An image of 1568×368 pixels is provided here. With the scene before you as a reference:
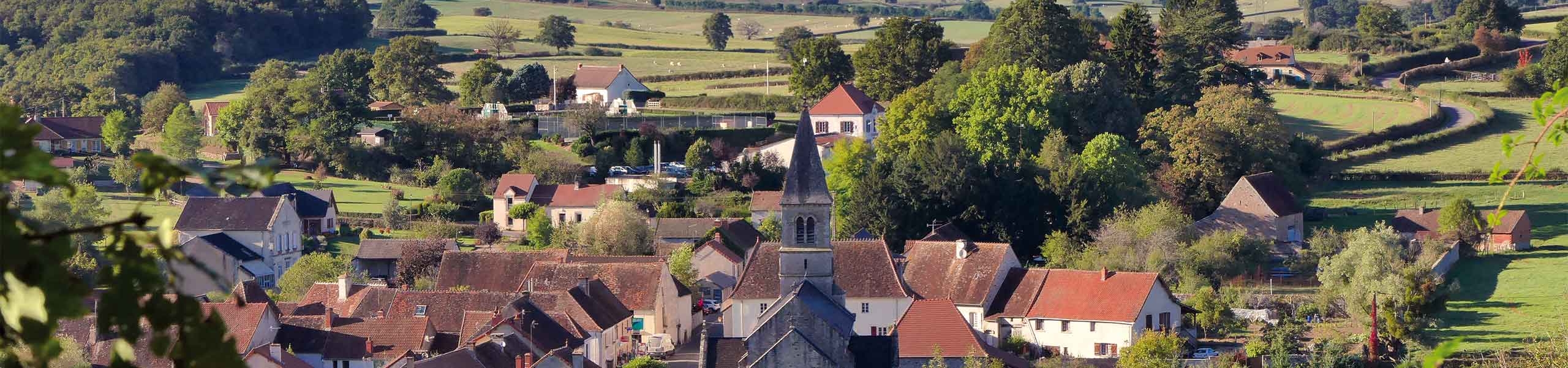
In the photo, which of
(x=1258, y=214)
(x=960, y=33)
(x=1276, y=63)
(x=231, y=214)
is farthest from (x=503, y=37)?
(x=1258, y=214)

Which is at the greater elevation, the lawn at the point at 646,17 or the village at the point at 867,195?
the lawn at the point at 646,17

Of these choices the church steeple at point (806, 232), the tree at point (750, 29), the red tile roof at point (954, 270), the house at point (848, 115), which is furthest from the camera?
the tree at point (750, 29)

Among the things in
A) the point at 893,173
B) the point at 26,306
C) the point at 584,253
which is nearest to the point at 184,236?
the point at 584,253

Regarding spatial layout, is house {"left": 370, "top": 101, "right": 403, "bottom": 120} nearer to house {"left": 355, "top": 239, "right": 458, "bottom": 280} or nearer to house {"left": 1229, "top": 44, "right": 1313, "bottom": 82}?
house {"left": 355, "top": 239, "right": 458, "bottom": 280}

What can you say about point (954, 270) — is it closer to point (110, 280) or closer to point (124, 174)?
point (124, 174)

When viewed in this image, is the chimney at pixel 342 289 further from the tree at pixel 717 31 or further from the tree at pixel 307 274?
the tree at pixel 717 31

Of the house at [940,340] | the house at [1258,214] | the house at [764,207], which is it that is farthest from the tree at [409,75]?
the house at [940,340]
